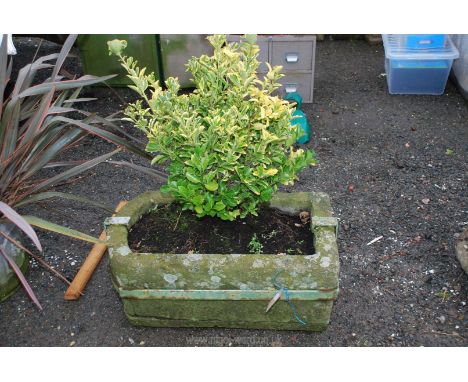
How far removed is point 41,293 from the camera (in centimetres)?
229

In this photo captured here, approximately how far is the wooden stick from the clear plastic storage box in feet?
8.07

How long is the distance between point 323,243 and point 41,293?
1299mm

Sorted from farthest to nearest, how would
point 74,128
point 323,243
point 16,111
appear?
point 74,128
point 16,111
point 323,243

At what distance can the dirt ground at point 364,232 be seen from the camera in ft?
6.83

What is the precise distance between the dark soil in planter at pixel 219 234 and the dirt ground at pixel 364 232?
370mm

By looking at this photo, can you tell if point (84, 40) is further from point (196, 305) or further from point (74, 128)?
point (196, 305)

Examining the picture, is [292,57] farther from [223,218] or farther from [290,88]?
[223,218]

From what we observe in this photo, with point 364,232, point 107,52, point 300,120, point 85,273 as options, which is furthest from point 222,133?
point 107,52

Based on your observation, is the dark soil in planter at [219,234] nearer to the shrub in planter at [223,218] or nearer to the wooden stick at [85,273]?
the shrub in planter at [223,218]

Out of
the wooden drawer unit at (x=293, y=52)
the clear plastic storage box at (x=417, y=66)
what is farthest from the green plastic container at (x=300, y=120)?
the clear plastic storage box at (x=417, y=66)

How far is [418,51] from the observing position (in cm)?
372

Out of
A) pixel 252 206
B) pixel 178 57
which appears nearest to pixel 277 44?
pixel 178 57

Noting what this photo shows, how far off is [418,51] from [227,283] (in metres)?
2.70

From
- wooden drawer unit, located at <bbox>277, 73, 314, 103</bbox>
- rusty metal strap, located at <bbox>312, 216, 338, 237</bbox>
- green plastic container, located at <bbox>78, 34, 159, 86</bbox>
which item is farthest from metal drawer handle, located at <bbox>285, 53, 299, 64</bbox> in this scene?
rusty metal strap, located at <bbox>312, 216, 338, 237</bbox>
